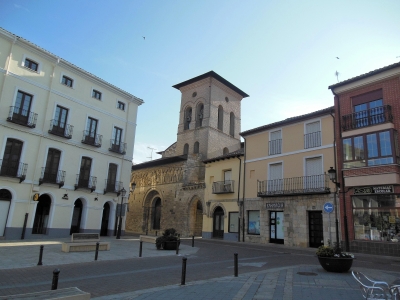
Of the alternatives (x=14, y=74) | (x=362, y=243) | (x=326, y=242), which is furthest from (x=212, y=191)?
(x=14, y=74)

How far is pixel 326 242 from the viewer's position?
741 inches

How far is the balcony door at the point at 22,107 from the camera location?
793 inches

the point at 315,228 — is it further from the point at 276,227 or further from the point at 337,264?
the point at 337,264

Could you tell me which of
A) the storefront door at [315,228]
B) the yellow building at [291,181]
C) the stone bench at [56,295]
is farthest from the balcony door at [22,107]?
the storefront door at [315,228]

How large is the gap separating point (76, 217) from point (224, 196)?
1236 centimetres

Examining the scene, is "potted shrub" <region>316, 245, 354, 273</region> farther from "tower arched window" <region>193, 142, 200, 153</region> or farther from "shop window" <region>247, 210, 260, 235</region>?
"tower arched window" <region>193, 142, 200, 153</region>

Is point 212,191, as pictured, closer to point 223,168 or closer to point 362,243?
point 223,168

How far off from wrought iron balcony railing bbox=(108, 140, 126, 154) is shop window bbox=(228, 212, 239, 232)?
1106 centimetres

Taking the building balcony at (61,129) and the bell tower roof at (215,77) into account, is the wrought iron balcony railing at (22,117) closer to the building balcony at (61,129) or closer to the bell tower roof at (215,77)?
the building balcony at (61,129)

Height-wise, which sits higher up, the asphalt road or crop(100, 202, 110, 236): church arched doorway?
crop(100, 202, 110, 236): church arched doorway

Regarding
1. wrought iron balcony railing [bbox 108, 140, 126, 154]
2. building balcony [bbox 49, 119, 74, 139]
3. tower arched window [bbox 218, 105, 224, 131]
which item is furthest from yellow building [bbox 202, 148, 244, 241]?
tower arched window [bbox 218, 105, 224, 131]

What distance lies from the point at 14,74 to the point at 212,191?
17.9 metres

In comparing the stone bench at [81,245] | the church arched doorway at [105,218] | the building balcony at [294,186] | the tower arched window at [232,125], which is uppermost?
the tower arched window at [232,125]

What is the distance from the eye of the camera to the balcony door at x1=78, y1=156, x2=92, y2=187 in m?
23.7
